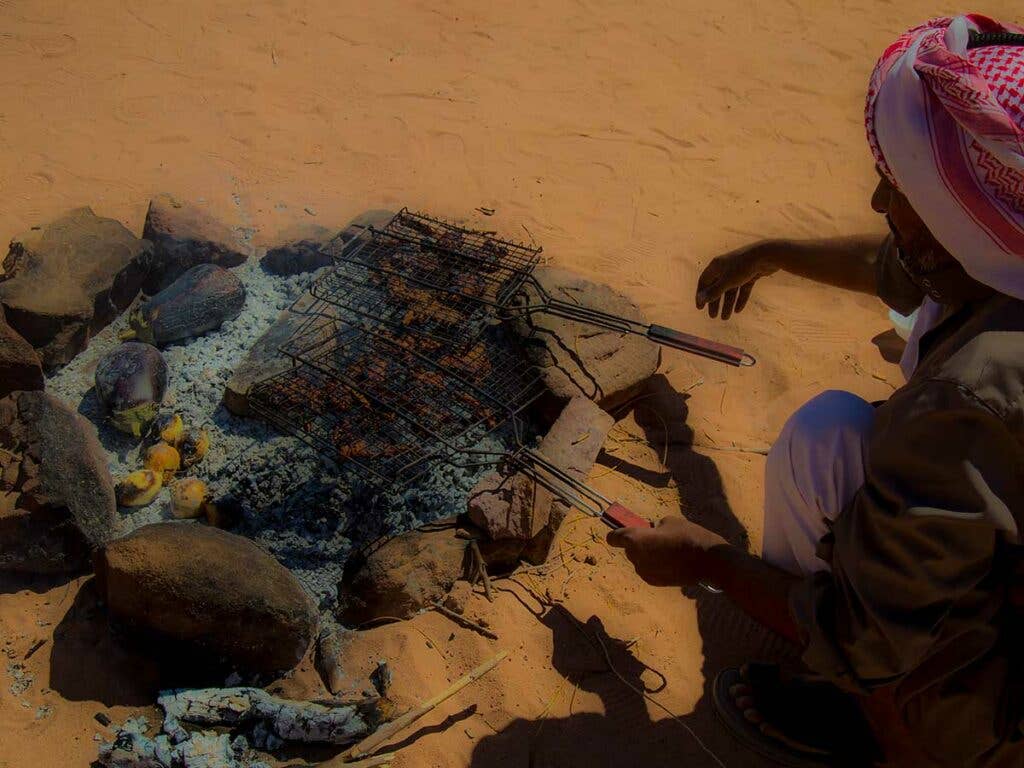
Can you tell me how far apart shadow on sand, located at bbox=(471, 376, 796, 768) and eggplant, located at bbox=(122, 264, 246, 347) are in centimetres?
174

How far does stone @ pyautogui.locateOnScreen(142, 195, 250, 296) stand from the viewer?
3652 millimetres

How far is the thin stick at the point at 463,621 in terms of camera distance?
8.67 feet

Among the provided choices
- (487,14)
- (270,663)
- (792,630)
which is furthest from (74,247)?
(487,14)

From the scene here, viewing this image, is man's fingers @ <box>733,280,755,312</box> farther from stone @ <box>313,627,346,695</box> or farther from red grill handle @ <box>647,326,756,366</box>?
stone @ <box>313,627,346,695</box>

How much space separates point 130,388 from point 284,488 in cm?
67

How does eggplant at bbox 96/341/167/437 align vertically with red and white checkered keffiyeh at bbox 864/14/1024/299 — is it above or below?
below

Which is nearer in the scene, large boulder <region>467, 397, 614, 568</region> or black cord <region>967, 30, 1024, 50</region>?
black cord <region>967, 30, 1024, 50</region>

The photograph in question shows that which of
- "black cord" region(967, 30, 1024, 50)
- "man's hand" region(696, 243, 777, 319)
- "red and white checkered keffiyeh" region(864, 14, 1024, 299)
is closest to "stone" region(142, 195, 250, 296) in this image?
"man's hand" region(696, 243, 777, 319)

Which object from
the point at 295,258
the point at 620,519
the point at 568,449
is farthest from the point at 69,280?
the point at 620,519

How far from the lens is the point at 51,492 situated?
103 inches

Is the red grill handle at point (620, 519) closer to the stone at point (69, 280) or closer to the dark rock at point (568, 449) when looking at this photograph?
the dark rock at point (568, 449)

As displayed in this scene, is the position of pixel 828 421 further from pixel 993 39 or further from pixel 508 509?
pixel 508 509

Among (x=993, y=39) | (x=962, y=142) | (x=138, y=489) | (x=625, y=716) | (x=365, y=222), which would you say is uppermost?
(x=993, y=39)

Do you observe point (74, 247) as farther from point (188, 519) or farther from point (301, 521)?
point (301, 521)
